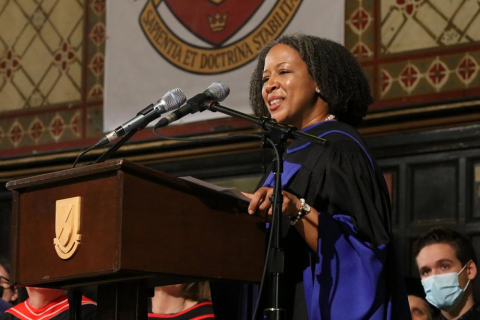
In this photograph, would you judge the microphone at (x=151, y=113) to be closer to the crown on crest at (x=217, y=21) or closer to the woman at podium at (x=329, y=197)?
the woman at podium at (x=329, y=197)

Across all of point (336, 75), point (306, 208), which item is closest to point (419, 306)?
point (336, 75)

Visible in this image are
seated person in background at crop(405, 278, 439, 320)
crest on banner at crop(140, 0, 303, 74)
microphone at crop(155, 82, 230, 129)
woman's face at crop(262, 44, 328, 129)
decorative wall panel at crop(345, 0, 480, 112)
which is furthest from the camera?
crest on banner at crop(140, 0, 303, 74)

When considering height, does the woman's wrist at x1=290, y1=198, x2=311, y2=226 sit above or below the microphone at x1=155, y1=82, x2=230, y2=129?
below

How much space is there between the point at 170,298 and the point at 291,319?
1884 mm

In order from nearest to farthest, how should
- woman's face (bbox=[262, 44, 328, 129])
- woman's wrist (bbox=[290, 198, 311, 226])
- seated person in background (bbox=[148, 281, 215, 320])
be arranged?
1. woman's wrist (bbox=[290, 198, 311, 226])
2. woman's face (bbox=[262, 44, 328, 129])
3. seated person in background (bbox=[148, 281, 215, 320])

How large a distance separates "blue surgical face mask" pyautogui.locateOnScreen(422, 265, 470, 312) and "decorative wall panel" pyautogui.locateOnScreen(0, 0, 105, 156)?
12.0 feet

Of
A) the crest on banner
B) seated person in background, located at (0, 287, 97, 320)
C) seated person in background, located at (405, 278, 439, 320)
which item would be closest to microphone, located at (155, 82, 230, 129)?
seated person in background, located at (0, 287, 97, 320)

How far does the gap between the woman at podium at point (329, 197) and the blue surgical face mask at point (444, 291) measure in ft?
5.97

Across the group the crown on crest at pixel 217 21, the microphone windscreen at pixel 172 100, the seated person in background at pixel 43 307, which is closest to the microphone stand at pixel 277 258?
the microphone windscreen at pixel 172 100

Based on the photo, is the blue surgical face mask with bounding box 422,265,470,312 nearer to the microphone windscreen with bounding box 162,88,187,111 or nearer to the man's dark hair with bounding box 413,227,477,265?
the man's dark hair with bounding box 413,227,477,265

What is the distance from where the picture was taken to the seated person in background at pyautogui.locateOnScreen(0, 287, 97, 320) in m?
4.92

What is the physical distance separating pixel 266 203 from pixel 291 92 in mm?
643

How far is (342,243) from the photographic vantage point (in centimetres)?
299

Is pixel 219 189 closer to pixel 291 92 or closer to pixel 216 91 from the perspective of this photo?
pixel 216 91
